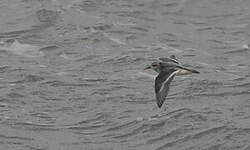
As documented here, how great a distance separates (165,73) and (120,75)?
13.3ft

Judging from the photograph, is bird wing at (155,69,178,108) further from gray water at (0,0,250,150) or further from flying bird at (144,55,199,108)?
gray water at (0,0,250,150)

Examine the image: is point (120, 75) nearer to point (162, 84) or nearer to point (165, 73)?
point (165, 73)

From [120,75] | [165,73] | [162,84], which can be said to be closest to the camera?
[162,84]

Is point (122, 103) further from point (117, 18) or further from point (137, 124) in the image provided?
point (117, 18)

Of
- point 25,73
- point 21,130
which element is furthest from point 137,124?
point 25,73

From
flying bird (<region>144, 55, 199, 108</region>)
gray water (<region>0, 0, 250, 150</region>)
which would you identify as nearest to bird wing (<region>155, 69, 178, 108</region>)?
flying bird (<region>144, 55, 199, 108</region>)

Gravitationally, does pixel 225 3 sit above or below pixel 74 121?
below

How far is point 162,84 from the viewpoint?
14016 millimetres

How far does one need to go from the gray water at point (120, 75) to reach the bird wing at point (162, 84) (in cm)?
129

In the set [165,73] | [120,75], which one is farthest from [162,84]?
[120,75]

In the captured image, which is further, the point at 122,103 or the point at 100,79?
the point at 100,79

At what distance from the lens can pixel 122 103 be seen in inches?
662

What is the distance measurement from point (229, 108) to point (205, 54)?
4.55 metres

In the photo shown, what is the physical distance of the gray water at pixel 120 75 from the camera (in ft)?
49.2
